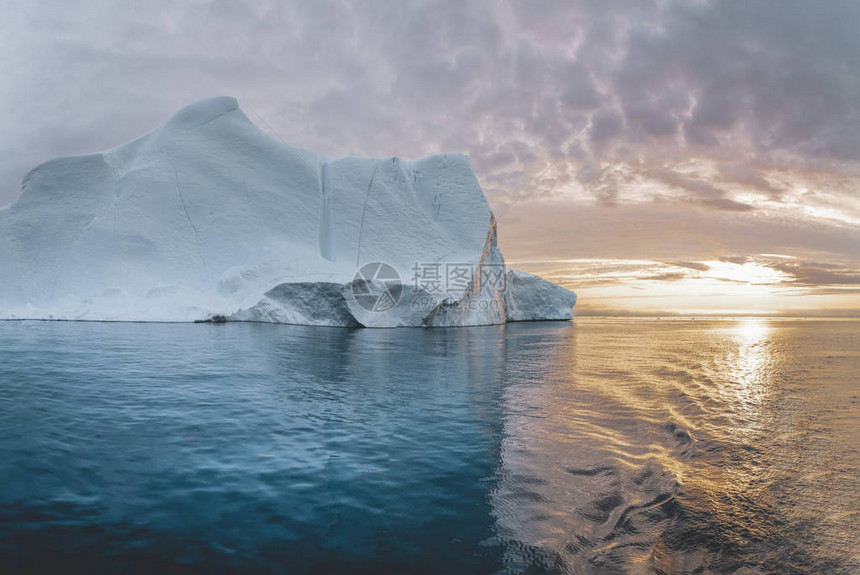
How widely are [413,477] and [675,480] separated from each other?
2.18m

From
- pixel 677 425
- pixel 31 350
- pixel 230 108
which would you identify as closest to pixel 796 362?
pixel 677 425

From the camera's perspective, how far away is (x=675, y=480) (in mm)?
3916

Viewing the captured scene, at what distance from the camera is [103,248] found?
28.0 meters

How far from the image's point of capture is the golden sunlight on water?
2695 millimetres

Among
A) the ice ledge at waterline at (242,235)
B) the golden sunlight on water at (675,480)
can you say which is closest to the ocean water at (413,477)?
the golden sunlight on water at (675,480)

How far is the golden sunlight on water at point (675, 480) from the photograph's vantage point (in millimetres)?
2695

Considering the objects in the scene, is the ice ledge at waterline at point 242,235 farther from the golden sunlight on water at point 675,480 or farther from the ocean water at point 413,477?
the golden sunlight on water at point 675,480

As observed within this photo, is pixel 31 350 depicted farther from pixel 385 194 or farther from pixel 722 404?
pixel 385 194

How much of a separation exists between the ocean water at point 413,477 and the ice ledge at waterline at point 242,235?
1815 cm

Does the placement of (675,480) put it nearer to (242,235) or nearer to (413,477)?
(413,477)

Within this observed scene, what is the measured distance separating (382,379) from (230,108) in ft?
111

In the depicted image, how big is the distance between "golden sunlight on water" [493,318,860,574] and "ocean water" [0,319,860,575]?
2 cm

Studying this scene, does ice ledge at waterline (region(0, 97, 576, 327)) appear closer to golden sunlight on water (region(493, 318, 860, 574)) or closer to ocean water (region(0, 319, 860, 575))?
ocean water (region(0, 319, 860, 575))

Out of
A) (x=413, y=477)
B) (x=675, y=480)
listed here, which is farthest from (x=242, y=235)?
(x=675, y=480)
